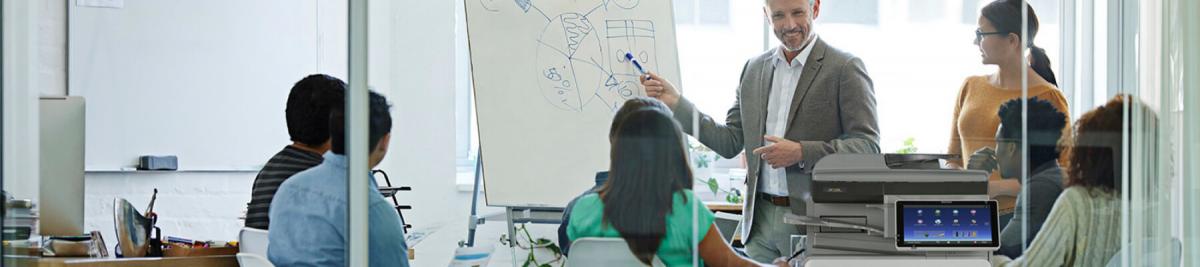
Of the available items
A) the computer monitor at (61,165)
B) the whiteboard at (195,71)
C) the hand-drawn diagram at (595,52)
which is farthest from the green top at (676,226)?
the whiteboard at (195,71)

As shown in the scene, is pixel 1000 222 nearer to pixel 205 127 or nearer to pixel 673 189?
pixel 673 189

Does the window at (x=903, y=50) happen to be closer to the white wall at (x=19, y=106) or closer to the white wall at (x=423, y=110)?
the white wall at (x=423, y=110)

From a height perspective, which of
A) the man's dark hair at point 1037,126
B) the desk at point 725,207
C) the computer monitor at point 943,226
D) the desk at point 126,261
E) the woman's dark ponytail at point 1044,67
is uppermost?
the woman's dark ponytail at point 1044,67

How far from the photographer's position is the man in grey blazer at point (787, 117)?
2.92 metres

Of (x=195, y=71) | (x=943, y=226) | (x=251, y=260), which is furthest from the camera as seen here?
(x=195, y=71)

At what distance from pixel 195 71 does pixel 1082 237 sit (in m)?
3.24

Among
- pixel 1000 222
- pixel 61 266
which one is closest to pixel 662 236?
pixel 1000 222

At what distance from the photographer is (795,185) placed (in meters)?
2.93

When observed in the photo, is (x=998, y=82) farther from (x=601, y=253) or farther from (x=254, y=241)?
(x=254, y=241)

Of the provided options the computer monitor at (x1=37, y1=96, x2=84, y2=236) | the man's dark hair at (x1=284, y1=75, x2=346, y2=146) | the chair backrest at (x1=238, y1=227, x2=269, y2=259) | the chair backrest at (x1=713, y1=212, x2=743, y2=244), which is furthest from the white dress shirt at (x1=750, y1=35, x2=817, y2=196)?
the computer monitor at (x1=37, y1=96, x2=84, y2=236)

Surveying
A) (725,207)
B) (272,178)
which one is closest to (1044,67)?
(725,207)

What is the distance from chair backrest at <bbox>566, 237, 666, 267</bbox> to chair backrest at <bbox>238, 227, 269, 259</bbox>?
849 millimetres

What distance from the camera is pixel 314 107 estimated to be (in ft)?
10.2

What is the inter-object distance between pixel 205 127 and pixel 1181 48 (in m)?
3.43
